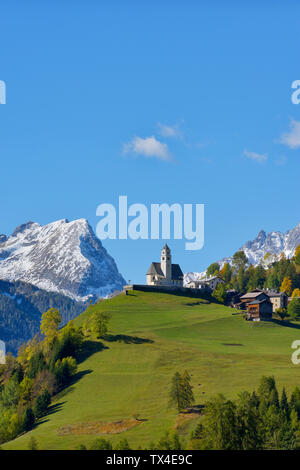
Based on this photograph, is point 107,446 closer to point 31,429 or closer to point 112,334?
point 31,429

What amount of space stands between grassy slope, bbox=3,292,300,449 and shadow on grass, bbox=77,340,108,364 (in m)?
1.34

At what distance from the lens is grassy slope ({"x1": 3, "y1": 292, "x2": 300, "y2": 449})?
118 metres

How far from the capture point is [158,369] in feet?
466

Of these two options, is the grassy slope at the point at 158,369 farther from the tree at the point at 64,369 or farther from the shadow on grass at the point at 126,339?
the tree at the point at 64,369

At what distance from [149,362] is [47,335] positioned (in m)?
43.0

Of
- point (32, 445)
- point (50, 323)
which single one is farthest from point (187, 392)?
point (50, 323)

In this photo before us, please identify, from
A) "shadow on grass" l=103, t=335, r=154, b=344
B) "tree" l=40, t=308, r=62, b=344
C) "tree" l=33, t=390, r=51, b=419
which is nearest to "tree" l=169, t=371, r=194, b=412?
"tree" l=33, t=390, r=51, b=419

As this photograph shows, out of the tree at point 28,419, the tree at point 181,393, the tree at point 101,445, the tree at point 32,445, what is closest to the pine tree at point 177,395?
the tree at point 181,393

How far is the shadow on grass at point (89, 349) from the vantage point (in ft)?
523

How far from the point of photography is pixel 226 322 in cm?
19138

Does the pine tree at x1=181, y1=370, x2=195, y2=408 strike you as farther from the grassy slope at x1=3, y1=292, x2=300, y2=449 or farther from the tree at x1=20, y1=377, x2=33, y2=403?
the tree at x1=20, y1=377, x2=33, y2=403

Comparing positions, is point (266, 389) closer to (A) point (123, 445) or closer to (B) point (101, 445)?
(A) point (123, 445)

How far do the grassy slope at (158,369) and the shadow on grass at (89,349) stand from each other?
1342 mm
